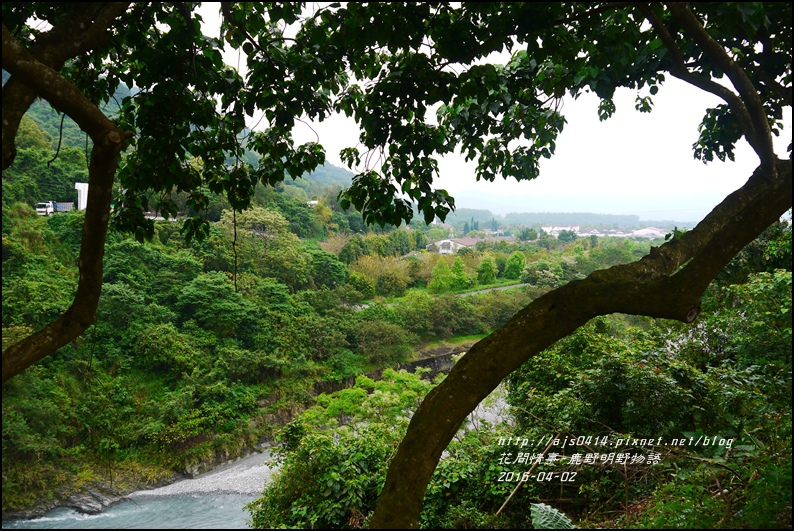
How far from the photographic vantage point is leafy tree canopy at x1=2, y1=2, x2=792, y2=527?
1.36 metres

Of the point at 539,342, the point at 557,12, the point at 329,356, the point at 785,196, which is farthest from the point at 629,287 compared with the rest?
the point at 329,356

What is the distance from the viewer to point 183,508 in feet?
28.1

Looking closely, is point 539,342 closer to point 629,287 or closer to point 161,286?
point 629,287

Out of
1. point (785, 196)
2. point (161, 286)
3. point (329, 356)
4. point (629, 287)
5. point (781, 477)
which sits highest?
point (785, 196)

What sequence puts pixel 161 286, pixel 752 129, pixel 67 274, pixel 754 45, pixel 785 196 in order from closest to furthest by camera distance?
pixel 785 196 → pixel 752 129 → pixel 754 45 → pixel 67 274 → pixel 161 286

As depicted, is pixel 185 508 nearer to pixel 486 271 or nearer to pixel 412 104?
pixel 412 104

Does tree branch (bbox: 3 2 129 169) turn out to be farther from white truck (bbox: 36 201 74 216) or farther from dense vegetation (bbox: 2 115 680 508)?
white truck (bbox: 36 201 74 216)

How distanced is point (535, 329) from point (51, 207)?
1590cm

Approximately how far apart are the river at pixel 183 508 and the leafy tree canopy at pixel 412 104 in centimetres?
689

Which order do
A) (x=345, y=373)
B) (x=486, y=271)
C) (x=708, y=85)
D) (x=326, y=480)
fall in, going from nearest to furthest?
(x=708, y=85)
(x=326, y=480)
(x=345, y=373)
(x=486, y=271)

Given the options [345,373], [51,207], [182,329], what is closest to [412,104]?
[345,373]

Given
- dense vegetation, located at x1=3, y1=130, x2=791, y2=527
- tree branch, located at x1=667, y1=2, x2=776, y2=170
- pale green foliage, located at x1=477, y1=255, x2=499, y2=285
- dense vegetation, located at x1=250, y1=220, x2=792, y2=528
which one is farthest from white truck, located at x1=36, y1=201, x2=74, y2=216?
tree branch, located at x1=667, y1=2, x2=776, y2=170

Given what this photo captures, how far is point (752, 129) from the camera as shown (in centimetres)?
187

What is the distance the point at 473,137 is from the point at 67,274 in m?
12.7
